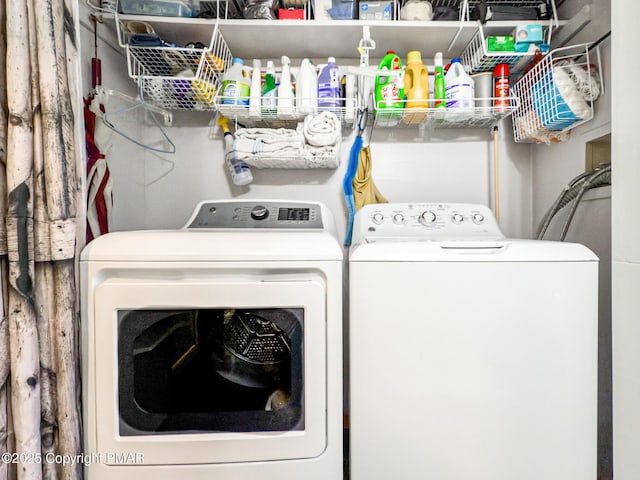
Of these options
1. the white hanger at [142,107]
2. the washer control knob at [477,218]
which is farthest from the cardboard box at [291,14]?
the washer control knob at [477,218]

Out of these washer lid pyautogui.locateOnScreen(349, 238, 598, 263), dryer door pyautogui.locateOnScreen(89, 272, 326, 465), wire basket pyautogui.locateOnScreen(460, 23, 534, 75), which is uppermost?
wire basket pyautogui.locateOnScreen(460, 23, 534, 75)

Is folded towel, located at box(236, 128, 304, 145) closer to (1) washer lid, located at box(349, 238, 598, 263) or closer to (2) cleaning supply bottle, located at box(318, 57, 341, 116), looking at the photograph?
(2) cleaning supply bottle, located at box(318, 57, 341, 116)

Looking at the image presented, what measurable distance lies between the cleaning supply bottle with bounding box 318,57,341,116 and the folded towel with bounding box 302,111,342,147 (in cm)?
4

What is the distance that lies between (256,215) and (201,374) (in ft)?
2.08

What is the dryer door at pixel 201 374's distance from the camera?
942 mm

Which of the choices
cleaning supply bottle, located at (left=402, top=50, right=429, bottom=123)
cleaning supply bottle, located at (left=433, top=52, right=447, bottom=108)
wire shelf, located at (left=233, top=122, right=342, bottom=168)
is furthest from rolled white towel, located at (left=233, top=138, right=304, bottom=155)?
cleaning supply bottle, located at (left=433, top=52, right=447, bottom=108)

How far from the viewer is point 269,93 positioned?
1500 mm

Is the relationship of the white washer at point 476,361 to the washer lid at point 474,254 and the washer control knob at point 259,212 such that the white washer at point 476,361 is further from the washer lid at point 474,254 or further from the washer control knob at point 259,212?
the washer control knob at point 259,212

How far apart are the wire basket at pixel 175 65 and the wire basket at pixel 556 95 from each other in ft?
4.26

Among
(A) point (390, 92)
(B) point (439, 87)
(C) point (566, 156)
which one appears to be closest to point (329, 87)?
(A) point (390, 92)

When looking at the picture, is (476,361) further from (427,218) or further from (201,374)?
(201,374)

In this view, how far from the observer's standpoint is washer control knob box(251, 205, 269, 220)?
138 centimetres

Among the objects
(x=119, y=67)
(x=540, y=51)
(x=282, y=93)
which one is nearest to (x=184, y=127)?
(x=119, y=67)
